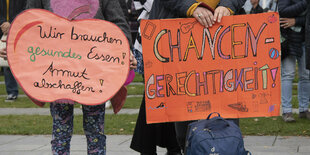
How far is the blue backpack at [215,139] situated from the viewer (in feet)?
11.7

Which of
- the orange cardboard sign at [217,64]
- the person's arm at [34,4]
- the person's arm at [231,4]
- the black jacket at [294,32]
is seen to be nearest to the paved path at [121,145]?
the black jacket at [294,32]

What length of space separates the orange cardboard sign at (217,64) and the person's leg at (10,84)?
7.36m

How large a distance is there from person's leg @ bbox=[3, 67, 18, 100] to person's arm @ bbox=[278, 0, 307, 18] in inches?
228

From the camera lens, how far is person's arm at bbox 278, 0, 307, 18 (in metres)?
7.00

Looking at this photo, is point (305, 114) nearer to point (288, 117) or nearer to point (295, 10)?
point (288, 117)

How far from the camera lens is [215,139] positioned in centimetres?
361

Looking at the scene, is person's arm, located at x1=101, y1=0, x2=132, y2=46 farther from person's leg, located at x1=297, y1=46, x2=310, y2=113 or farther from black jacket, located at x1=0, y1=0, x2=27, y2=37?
black jacket, located at x1=0, y1=0, x2=27, y2=37

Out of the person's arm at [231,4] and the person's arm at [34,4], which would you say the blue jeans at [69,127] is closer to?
the person's arm at [34,4]

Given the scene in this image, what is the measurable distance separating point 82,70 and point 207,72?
0.89 m

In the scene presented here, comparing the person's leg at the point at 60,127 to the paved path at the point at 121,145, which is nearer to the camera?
the person's leg at the point at 60,127

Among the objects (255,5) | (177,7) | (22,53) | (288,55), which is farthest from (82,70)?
(255,5)

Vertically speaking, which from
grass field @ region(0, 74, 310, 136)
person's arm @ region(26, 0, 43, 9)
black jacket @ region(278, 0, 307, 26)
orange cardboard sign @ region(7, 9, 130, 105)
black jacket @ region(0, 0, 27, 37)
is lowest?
grass field @ region(0, 74, 310, 136)

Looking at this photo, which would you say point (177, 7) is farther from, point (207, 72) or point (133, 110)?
point (133, 110)

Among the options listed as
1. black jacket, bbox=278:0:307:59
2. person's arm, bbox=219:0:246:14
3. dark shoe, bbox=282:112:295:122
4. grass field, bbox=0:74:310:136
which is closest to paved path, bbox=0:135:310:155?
grass field, bbox=0:74:310:136
